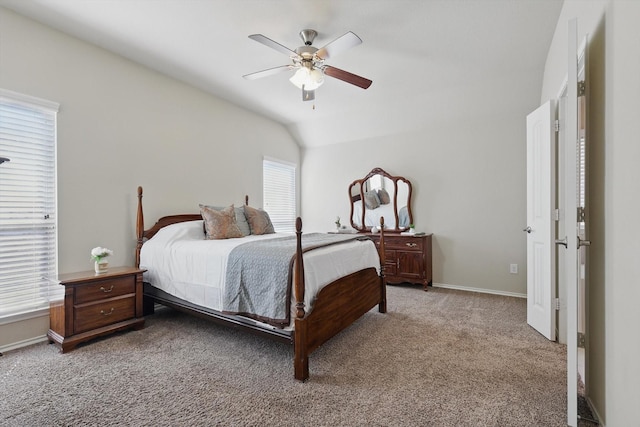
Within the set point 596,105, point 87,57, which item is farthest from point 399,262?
point 87,57

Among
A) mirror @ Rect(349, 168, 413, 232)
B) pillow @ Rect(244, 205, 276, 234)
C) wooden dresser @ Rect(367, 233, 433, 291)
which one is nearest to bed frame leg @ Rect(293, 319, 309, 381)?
pillow @ Rect(244, 205, 276, 234)

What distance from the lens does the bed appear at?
6.79 feet

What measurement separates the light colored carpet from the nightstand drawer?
38 centimetres

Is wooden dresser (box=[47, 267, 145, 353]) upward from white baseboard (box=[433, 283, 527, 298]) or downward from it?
upward

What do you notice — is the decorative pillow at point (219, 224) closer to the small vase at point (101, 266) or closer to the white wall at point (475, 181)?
the small vase at point (101, 266)

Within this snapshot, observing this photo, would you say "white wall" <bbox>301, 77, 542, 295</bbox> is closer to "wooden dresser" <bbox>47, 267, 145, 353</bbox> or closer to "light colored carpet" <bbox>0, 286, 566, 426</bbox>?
"light colored carpet" <bbox>0, 286, 566, 426</bbox>

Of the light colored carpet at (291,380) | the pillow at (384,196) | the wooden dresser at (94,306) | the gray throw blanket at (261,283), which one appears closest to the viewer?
the light colored carpet at (291,380)

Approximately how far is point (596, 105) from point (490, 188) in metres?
2.82

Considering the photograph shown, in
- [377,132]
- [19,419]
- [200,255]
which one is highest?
[377,132]

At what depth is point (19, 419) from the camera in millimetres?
1657

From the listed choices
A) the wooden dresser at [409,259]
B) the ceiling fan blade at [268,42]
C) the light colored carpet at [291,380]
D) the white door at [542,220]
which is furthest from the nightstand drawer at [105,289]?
the white door at [542,220]

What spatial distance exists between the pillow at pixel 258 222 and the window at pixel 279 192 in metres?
1.18

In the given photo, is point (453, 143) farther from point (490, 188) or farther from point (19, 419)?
point (19, 419)

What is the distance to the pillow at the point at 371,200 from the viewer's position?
204 inches
